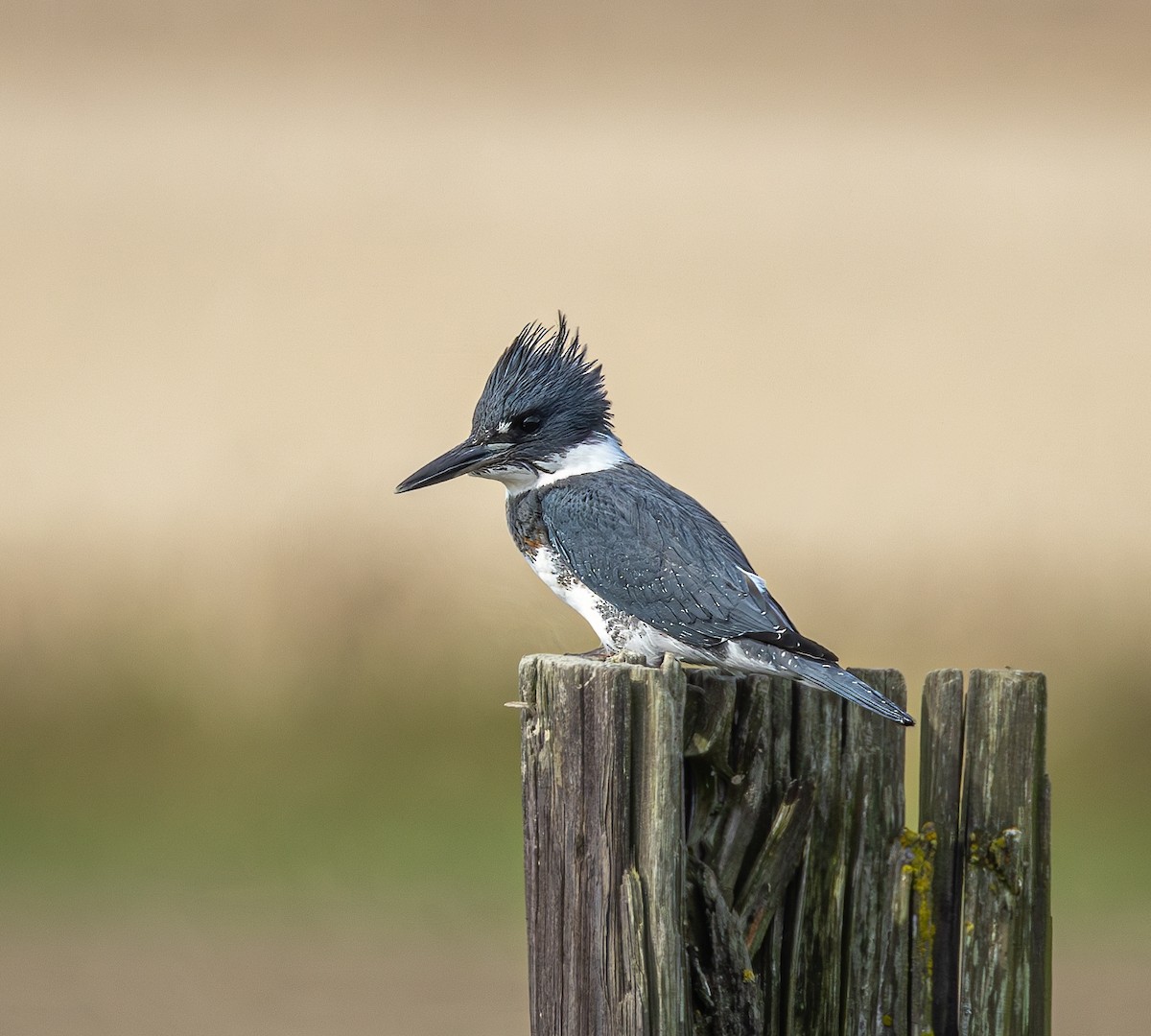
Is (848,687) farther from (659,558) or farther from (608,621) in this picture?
(608,621)

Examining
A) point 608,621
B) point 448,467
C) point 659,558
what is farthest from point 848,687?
point 448,467

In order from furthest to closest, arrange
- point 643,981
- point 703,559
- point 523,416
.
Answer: point 523,416, point 703,559, point 643,981

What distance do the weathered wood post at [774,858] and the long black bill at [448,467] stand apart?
117 centimetres

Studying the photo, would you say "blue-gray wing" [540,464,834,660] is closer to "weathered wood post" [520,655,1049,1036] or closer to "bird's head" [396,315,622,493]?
"bird's head" [396,315,622,493]

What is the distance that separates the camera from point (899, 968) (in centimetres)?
224

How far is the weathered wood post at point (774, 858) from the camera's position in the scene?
6.66ft

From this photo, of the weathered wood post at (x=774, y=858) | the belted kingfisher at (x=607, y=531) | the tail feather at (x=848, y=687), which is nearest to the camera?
the weathered wood post at (x=774, y=858)

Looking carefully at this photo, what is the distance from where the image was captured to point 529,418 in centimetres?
338

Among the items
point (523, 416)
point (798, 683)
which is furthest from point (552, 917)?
point (523, 416)

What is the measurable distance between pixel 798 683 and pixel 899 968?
49 cm

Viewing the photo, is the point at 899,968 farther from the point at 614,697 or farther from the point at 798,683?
the point at 614,697

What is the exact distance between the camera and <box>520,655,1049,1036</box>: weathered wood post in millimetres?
2031

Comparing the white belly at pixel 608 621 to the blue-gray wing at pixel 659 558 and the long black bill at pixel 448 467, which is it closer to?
the blue-gray wing at pixel 659 558

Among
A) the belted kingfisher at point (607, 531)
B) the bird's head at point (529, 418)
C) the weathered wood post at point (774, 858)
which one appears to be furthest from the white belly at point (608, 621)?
the weathered wood post at point (774, 858)
